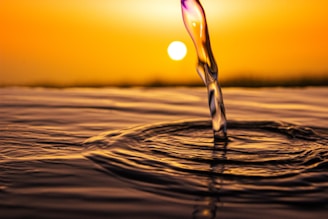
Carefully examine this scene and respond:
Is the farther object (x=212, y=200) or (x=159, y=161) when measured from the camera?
(x=159, y=161)

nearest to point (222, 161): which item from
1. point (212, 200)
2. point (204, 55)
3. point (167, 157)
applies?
point (167, 157)

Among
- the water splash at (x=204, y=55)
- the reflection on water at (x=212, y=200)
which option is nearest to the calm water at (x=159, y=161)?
the reflection on water at (x=212, y=200)

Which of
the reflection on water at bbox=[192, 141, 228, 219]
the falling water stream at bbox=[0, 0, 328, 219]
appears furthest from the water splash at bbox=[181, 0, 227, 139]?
the reflection on water at bbox=[192, 141, 228, 219]

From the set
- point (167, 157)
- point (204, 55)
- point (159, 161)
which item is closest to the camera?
point (159, 161)

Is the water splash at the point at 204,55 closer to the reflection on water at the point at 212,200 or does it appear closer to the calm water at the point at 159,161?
the calm water at the point at 159,161

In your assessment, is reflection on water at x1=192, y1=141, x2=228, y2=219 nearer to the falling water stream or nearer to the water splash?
the falling water stream

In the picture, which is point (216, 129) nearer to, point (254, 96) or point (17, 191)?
point (17, 191)

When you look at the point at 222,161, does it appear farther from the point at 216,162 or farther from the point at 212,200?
the point at 212,200
